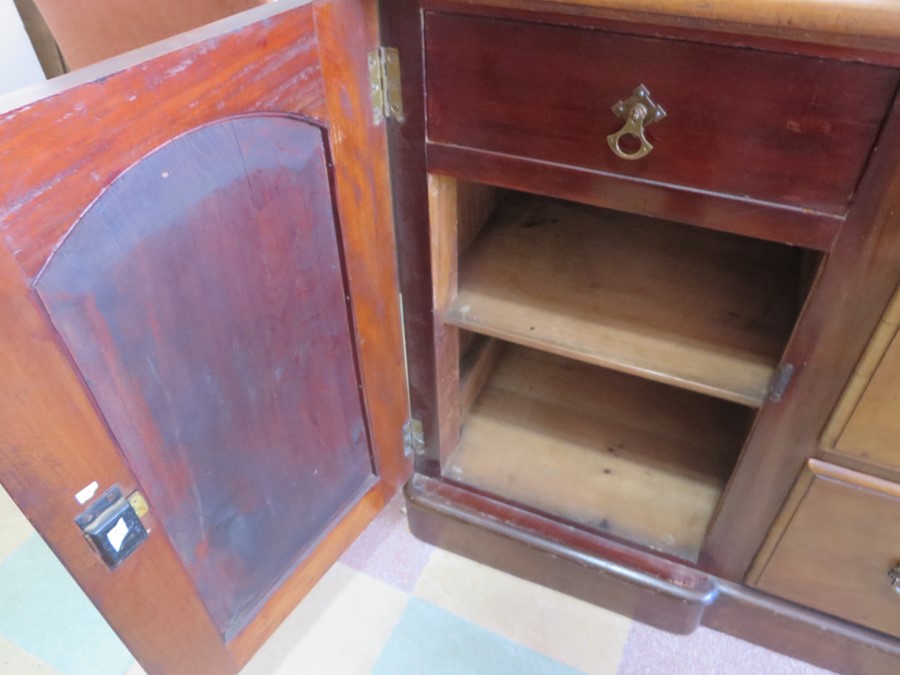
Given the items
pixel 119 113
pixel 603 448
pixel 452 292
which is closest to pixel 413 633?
pixel 603 448

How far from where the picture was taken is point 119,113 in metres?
0.45

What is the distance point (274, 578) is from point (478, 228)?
570 millimetres

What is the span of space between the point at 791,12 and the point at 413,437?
2.41 feet

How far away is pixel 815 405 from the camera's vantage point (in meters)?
0.70

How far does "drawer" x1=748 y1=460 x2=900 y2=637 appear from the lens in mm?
743

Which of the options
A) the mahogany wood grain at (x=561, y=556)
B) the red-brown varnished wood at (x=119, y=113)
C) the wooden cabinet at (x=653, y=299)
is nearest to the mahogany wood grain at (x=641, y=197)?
the wooden cabinet at (x=653, y=299)

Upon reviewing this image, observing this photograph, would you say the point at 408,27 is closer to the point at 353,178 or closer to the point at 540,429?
the point at 353,178

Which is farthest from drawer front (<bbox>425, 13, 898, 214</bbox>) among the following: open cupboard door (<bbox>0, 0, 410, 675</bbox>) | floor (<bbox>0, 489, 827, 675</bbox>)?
floor (<bbox>0, 489, 827, 675</bbox>)

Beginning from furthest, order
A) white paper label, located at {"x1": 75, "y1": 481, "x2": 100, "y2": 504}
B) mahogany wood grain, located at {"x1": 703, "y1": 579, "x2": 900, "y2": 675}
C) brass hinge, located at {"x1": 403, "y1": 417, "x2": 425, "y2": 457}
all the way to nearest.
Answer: brass hinge, located at {"x1": 403, "y1": 417, "x2": 425, "y2": 457}
mahogany wood grain, located at {"x1": 703, "y1": 579, "x2": 900, "y2": 675}
white paper label, located at {"x1": 75, "y1": 481, "x2": 100, "y2": 504}

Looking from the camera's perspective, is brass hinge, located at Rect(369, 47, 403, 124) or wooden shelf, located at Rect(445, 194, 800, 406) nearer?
brass hinge, located at Rect(369, 47, 403, 124)

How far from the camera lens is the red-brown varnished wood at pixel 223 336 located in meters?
0.50

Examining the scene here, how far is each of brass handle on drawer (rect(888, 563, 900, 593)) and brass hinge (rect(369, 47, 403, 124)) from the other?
0.78 metres

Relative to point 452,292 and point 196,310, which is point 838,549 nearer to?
point 452,292

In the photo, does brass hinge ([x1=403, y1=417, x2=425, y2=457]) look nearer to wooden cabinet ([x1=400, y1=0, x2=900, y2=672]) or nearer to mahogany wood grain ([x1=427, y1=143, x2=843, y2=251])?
wooden cabinet ([x1=400, y1=0, x2=900, y2=672])
